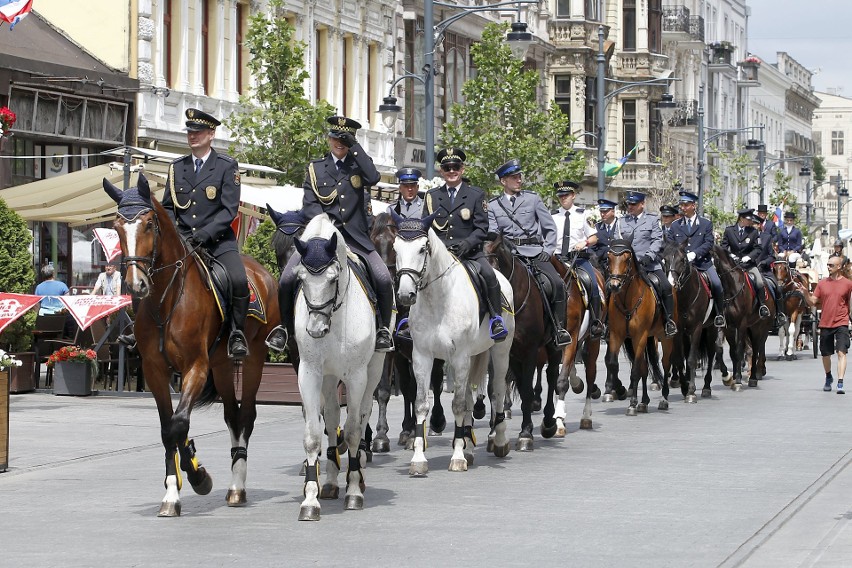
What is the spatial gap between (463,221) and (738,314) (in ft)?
41.8

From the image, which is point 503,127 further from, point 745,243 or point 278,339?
point 278,339

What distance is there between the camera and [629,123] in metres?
76.8

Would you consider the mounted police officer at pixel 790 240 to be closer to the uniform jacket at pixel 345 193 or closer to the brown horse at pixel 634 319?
the brown horse at pixel 634 319

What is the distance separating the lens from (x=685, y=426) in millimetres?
19594

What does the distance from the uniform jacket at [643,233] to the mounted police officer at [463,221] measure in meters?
6.58

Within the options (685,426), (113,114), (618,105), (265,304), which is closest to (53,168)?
(113,114)

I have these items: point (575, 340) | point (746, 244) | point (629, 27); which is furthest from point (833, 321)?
point (629, 27)

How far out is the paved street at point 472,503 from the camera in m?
10.5

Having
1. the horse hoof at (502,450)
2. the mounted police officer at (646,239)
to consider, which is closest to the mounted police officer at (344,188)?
the horse hoof at (502,450)

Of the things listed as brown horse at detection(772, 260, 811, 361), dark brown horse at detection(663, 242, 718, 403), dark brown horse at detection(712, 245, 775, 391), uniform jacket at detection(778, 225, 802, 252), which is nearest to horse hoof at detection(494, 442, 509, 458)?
dark brown horse at detection(663, 242, 718, 403)

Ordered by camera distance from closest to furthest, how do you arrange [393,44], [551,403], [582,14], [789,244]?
1. [551,403]
2. [789,244]
3. [393,44]
4. [582,14]

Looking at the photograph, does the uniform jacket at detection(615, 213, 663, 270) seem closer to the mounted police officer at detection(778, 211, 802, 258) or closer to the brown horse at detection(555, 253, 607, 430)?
the brown horse at detection(555, 253, 607, 430)

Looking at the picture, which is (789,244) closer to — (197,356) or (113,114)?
(113,114)

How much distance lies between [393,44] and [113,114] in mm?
17549
